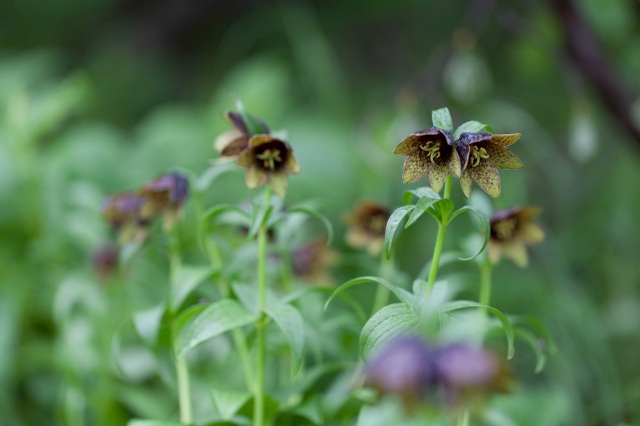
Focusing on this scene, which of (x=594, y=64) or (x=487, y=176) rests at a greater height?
(x=594, y=64)

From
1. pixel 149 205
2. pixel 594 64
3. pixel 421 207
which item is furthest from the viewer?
pixel 594 64

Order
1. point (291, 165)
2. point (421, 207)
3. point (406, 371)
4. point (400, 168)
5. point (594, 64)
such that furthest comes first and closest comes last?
1. point (400, 168)
2. point (594, 64)
3. point (291, 165)
4. point (421, 207)
5. point (406, 371)

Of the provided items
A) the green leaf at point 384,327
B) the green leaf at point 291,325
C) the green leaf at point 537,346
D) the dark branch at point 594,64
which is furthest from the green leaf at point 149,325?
the dark branch at point 594,64

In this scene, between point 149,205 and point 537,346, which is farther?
point 149,205

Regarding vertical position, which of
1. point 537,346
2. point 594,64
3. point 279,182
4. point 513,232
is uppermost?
point 594,64

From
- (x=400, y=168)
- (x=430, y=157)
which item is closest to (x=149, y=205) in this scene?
(x=430, y=157)

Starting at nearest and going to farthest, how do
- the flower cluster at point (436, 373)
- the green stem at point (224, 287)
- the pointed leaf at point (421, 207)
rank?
the flower cluster at point (436, 373)
the pointed leaf at point (421, 207)
the green stem at point (224, 287)

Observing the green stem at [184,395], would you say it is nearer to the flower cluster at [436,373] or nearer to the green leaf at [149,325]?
the green leaf at [149,325]

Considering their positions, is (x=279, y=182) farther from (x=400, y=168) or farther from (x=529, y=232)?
(x=400, y=168)
